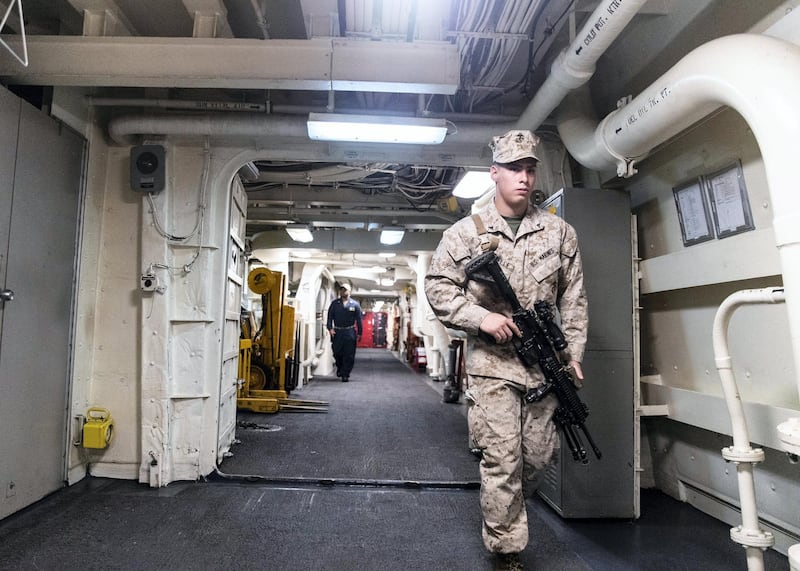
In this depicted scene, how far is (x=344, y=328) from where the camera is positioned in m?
8.87

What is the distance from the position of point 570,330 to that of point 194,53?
2432 mm

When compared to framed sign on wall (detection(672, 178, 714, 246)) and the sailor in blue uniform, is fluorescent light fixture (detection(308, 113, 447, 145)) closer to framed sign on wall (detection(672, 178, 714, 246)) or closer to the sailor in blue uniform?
framed sign on wall (detection(672, 178, 714, 246))

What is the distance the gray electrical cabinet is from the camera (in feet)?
8.60

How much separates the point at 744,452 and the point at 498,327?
1012 mm

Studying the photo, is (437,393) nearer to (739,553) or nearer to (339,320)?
(339,320)

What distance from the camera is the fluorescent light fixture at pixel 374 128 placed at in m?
2.87

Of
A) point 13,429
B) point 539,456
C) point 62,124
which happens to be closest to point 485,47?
point 539,456

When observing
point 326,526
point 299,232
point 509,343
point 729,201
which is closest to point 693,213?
point 729,201

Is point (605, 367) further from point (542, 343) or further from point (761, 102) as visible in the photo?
point (761, 102)

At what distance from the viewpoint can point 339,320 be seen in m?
8.89

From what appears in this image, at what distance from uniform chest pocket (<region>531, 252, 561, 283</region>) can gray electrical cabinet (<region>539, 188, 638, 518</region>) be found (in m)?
0.73

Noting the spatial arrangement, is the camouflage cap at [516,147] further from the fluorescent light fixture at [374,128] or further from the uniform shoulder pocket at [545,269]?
the fluorescent light fixture at [374,128]

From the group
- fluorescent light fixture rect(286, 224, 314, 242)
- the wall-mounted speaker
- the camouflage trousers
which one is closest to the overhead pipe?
the wall-mounted speaker

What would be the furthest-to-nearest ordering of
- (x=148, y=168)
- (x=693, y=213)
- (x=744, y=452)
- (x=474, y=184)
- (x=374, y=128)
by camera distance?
(x=474, y=184) → (x=148, y=168) → (x=374, y=128) → (x=693, y=213) → (x=744, y=452)
